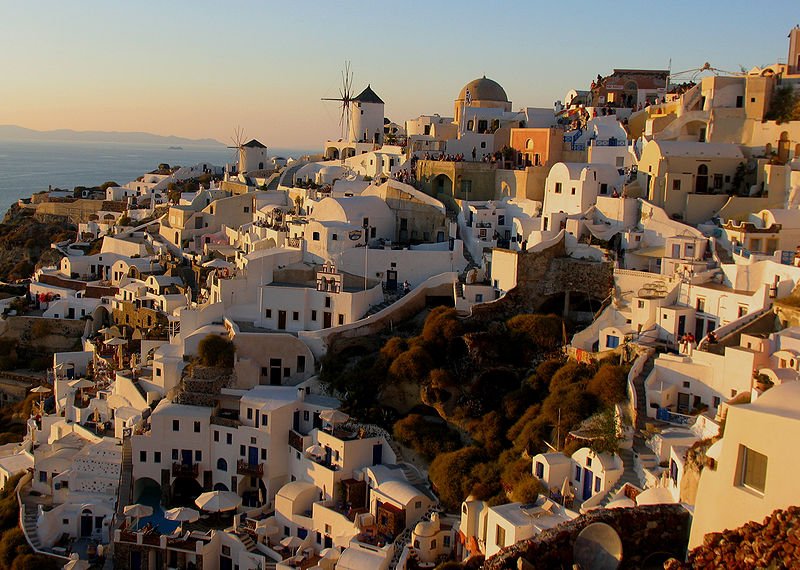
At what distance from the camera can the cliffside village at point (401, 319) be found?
18094mm

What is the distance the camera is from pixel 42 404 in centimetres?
2825

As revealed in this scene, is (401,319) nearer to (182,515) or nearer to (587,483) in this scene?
(182,515)

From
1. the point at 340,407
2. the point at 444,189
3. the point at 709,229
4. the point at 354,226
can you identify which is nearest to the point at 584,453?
the point at 340,407

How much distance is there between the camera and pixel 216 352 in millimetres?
24422

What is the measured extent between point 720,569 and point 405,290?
21.0 metres

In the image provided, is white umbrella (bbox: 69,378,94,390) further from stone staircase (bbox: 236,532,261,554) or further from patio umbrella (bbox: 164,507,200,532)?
stone staircase (bbox: 236,532,261,554)

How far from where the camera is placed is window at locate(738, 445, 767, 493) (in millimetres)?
6129

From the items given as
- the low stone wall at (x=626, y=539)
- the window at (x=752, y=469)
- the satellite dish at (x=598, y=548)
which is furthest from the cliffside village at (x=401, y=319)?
the window at (x=752, y=469)

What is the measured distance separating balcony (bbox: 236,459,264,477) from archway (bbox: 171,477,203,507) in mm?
1277

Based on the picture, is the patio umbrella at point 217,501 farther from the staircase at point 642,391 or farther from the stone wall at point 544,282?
the staircase at point 642,391

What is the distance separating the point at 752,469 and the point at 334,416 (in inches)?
628

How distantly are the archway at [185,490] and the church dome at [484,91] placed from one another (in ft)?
70.8

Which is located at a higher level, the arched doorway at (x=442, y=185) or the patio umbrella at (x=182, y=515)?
the arched doorway at (x=442, y=185)

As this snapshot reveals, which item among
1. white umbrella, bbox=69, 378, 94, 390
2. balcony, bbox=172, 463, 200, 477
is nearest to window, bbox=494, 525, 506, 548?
balcony, bbox=172, 463, 200, 477
